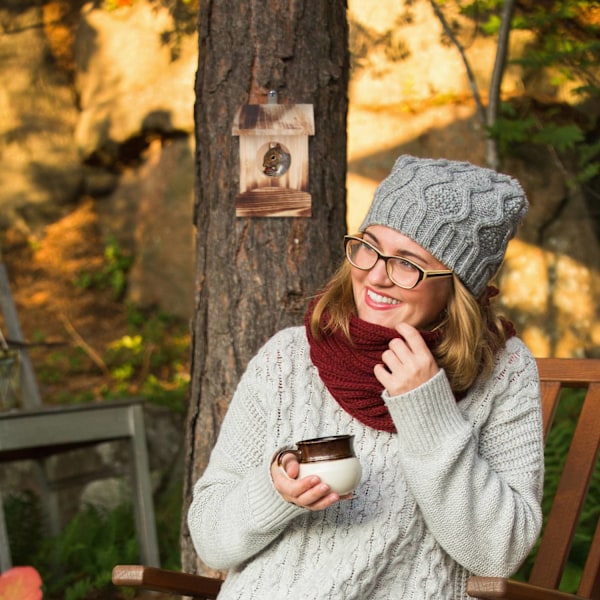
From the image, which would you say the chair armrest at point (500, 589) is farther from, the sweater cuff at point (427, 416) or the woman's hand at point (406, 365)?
the woman's hand at point (406, 365)

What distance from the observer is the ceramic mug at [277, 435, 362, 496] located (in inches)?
79.7

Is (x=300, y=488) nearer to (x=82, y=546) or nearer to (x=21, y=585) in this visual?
(x=21, y=585)

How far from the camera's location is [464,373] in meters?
2.35

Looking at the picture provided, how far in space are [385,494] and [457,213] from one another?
0.73 m

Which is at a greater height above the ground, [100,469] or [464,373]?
[464,373]

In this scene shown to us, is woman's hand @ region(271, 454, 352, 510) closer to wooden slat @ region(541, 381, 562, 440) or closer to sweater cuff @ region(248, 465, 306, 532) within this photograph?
sweater cuff @ region(248, 465, 306, 532)

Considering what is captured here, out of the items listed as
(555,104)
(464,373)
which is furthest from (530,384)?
(555,104)

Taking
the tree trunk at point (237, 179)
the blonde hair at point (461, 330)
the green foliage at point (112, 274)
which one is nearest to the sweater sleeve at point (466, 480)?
the blonde hair at point (461, 330)

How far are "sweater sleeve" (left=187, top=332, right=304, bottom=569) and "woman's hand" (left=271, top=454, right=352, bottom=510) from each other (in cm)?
9

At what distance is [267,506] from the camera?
2234 mm

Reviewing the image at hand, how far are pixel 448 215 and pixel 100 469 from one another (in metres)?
3.86

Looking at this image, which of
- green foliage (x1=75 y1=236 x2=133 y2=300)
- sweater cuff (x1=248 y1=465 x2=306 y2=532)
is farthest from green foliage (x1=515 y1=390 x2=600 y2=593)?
green foliage (x1=75 y1=236 x2=133 y2=300)

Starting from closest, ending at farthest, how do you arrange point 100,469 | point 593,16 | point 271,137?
1. point 271,137
2. point 100,469
3. point 593,16

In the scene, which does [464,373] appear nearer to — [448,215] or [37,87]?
[448,215]
